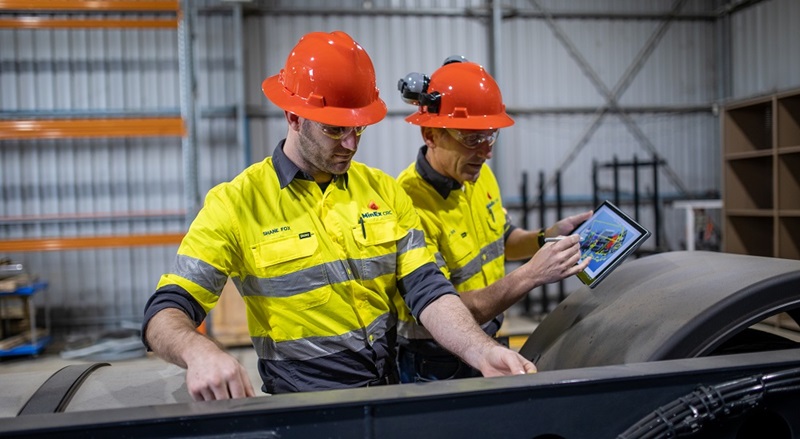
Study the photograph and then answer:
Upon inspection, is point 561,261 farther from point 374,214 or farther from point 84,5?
point 84,5

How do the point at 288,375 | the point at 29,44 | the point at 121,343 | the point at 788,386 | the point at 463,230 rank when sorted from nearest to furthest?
1. the point at 788,386
2. the point at 288,375
3. the point at 463,230
4. the point at 121,343
5. the point at 29,44

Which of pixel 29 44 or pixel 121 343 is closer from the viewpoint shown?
pixel 121 343

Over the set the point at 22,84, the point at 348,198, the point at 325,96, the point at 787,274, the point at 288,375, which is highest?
the point at 22,84

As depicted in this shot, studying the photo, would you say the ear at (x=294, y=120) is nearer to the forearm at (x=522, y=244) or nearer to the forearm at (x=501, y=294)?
the forearm at (x=501, y=294)

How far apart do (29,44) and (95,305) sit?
3047mm

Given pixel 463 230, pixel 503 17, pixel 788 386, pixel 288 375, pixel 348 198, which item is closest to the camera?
pixel 788 386

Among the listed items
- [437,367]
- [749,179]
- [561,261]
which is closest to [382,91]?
[749,179]

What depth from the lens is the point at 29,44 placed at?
6.89 metres

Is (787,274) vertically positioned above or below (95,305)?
above

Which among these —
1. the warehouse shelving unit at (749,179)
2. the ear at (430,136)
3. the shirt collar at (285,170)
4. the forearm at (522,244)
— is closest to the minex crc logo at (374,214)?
the shirt collar at (285,170)

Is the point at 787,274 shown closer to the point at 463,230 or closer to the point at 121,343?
the point at 463,230

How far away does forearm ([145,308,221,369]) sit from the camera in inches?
50.4

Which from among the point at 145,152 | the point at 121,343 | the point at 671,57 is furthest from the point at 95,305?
the point at 671,57

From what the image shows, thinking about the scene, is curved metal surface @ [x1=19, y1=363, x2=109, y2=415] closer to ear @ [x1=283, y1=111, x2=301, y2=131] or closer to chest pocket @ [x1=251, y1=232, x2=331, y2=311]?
chest pocket @ [x1=251, y1=232, x2=331, y2=311]
